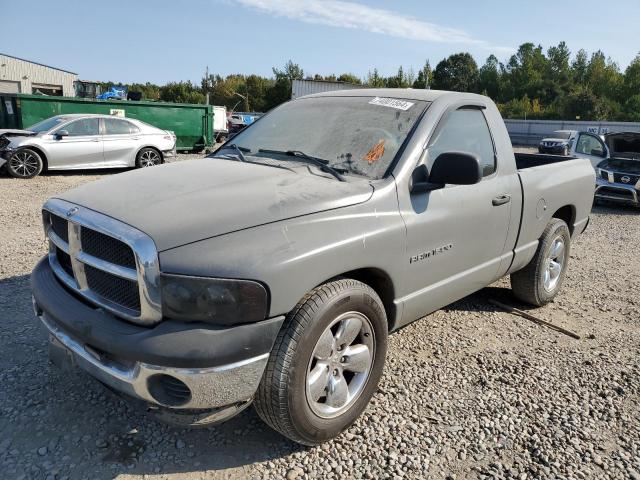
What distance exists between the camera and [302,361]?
2.34 metres

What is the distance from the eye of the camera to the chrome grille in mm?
2135

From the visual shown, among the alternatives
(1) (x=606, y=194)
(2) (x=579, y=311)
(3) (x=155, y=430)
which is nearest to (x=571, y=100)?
(1) (x=606, y=194)

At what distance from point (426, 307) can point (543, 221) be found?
1.80 meters

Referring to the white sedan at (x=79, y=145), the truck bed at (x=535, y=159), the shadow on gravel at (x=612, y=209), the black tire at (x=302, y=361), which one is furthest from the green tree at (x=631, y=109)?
the black tire at (x=302, y=361)

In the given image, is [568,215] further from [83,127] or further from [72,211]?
[83,127]

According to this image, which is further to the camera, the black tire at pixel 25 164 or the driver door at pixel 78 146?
the driver door at pixel 78 146

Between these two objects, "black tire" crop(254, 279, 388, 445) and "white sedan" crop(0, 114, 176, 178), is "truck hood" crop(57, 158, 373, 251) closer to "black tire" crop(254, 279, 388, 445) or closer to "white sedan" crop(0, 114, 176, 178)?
"black tire" crop(254, 279, 388, 445)

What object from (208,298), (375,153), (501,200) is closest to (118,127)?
(375,153)

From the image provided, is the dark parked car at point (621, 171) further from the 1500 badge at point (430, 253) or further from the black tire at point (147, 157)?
the black tire at point (147, 157)

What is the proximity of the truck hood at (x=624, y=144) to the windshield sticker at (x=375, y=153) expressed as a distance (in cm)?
1073

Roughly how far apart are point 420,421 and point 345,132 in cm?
188

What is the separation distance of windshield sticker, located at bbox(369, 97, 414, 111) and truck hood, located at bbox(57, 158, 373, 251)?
816 millimetres

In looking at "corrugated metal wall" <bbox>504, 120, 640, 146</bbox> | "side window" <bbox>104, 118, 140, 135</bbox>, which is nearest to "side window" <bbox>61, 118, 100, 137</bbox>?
"side window" <bbox>104, 118, 140, 135</bbox>

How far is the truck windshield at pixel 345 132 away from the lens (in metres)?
3.07
